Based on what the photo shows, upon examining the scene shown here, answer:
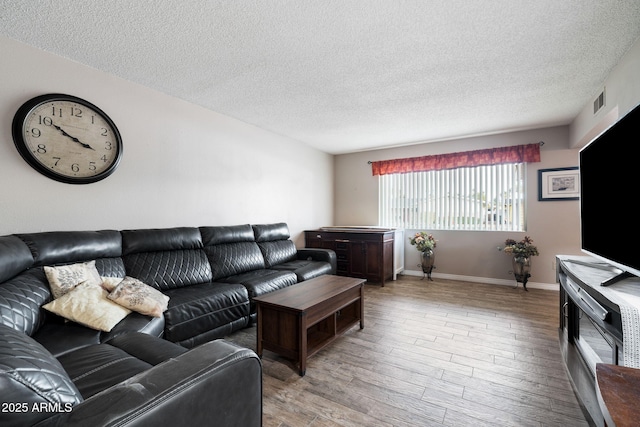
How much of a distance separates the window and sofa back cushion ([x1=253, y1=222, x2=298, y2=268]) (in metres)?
2.16

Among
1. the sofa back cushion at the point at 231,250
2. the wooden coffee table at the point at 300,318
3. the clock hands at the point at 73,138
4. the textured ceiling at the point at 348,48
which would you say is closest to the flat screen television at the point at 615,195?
the textured ceiling at the point at 348,48

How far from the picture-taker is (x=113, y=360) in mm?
1314

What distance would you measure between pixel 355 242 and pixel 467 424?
3194mm

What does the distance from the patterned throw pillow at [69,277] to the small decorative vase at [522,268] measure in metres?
4.88

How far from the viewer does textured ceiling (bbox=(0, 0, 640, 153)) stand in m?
1.75

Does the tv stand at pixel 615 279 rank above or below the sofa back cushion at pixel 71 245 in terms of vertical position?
below

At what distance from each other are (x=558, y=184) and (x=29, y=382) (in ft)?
17.6

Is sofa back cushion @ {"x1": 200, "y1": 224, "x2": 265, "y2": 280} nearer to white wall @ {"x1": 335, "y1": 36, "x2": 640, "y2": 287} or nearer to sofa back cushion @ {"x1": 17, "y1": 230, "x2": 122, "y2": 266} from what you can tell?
sofa back cushion @ {"x1": 17, "y1": 230, "x2": 122, "y2": 266}

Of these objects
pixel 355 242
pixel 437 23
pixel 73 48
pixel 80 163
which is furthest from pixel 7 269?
pixel 355 242

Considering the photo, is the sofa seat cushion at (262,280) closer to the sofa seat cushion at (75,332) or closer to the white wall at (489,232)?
the sofa seat cushion at (75,332)

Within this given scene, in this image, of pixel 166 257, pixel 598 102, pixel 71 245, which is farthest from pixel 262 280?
pixel 598 102

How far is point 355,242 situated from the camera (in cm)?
464

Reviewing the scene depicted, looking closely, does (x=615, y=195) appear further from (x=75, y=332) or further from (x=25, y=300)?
(x=25, y=300)

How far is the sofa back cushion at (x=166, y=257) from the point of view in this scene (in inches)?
97.7
